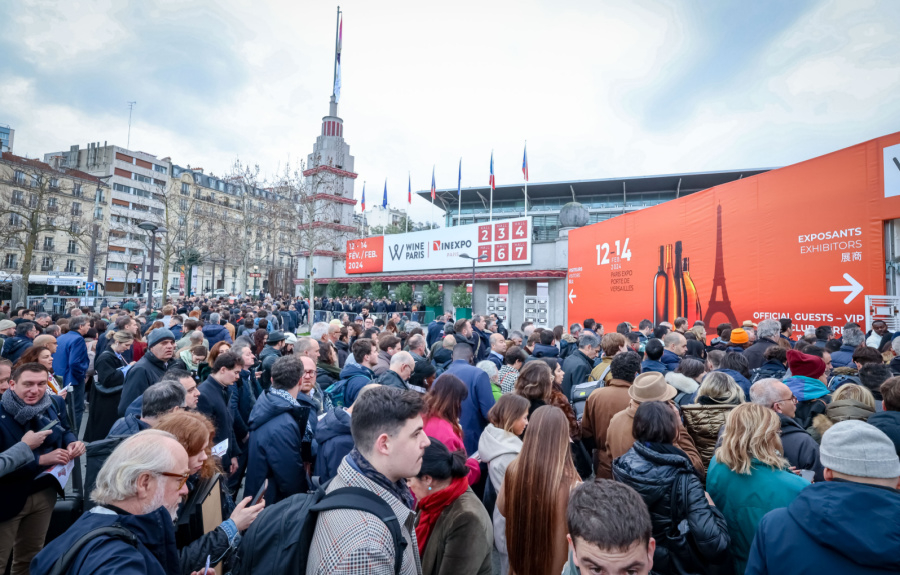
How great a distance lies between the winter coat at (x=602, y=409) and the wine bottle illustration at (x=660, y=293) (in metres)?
10.7

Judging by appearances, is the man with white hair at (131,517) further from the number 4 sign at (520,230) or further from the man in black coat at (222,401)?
the number 4 sign at (520,230)

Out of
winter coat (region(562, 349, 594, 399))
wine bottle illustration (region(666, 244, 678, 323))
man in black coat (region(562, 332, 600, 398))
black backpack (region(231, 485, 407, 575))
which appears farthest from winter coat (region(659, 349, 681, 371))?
wine bottle illustration (region(666, 244, 678, 323))

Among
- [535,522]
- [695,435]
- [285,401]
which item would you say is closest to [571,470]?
[535,522]

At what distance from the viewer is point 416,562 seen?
72.2 inches

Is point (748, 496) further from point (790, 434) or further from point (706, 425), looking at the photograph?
point (706, 425)

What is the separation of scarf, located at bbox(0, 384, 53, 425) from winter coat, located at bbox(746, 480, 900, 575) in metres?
4.86

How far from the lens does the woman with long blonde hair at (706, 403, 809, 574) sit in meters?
2.43

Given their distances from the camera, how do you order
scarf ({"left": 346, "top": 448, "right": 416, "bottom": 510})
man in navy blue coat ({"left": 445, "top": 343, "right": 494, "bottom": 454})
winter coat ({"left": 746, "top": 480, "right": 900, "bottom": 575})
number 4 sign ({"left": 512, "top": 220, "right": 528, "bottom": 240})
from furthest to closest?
number 4 sign ({"left": 512, "top": 220, "right": 528, "bottom": 240}) → man in navy blue coat ({"left": 445, "top": 343, "right": 494, "bottom": 454}) → scarf ({"left": 346, "top": 448, "right": 416, "bottom": 510}) → winter coat ({"left": 746, "top": 480, "right": 900, "bottom": 575})

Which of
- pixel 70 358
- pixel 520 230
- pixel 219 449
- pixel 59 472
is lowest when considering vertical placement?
pixel 59 472

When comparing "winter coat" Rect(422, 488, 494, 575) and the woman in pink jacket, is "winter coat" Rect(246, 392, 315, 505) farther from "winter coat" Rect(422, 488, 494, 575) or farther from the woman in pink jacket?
"winter coat" Rect(422, 488, 494, 575)

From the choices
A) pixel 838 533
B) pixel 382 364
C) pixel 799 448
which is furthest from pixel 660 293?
pixel 838 533

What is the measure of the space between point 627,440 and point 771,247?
9.61m

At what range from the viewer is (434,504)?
2.35m

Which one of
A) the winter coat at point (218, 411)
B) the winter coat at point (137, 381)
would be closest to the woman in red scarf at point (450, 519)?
the winter coat at point (218, 411)
